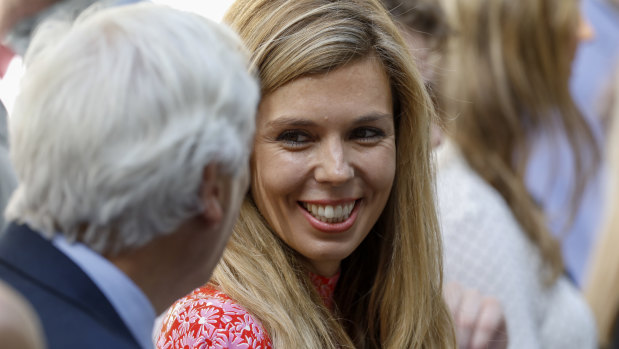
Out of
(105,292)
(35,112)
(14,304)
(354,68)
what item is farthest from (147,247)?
(354,68)

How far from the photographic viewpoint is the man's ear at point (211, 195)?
51.6 inches

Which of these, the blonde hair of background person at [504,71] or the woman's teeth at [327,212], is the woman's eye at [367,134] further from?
the blonde hair of background person at [504,71]

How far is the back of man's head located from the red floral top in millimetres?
523

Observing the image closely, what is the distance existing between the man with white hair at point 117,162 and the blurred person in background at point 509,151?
1.68 metres

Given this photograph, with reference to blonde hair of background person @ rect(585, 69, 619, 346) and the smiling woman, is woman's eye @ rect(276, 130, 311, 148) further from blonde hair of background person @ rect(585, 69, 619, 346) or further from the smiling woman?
blonde hair of background person @ rect(585, 69, 619, 346)

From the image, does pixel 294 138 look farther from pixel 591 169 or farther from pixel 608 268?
pixel 591 169

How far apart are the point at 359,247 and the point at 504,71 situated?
1.54 meters

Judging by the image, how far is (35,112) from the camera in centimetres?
124

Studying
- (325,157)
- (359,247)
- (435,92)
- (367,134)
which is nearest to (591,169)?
(435,92)

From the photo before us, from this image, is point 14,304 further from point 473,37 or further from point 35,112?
point 473,37

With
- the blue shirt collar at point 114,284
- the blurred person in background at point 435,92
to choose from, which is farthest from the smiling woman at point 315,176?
the blue shirt collar at point 114,284

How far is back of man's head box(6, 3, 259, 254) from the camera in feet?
3.95

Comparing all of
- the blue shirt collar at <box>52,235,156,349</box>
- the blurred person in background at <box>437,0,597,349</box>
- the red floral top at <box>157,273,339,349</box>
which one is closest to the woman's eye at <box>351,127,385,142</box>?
the red floral top at <box>157,273,339,349</box>

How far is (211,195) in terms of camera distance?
133cm
